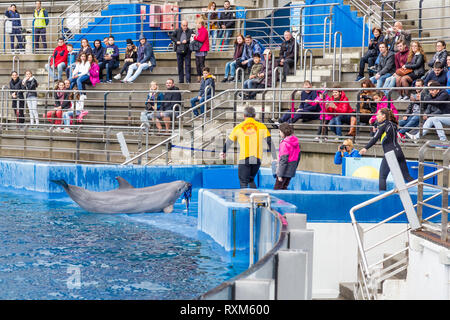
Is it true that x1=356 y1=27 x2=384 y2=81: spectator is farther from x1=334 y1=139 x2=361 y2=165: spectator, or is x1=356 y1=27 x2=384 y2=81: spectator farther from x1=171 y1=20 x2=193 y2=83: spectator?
x1=171 y1=20 x2=193 y2=83: spectator

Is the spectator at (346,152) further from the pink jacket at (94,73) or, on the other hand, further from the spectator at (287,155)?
the pink jacket at (94,73)

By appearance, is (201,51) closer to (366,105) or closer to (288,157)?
(366,105)

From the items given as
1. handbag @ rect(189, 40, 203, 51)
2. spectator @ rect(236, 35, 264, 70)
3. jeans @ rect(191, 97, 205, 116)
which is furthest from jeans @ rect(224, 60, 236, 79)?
jeans @ rect(191, 97, 205, 116)

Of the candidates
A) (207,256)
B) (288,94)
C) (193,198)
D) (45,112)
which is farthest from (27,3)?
(207,256)

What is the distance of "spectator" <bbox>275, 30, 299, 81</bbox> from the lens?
23.0 meters

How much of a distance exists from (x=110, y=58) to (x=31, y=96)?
9.37ft

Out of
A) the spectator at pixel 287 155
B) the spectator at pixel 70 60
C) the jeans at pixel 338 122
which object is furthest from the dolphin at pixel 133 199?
the spectator at pixel 70 60

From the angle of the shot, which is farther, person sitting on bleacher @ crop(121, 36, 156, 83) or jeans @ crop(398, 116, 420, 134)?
person sitting on bleacher @ crop(121, 36, 156, 83)

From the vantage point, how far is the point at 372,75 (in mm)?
21516

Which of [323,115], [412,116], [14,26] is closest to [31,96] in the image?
[14,26]

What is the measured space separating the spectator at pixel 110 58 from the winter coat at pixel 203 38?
11.3 feet

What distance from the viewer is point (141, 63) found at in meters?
26.4

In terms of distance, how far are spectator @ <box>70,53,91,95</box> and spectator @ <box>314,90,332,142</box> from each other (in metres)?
9.44

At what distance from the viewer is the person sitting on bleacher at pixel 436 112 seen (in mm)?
16984
